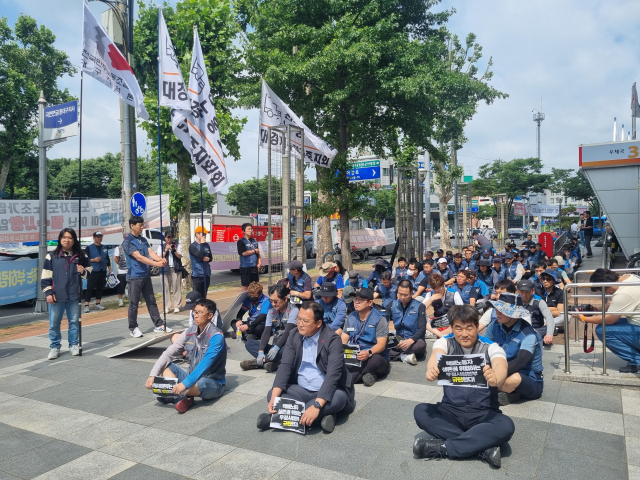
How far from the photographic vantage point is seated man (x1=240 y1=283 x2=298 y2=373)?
6852 mm

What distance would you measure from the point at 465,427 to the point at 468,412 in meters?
0.13

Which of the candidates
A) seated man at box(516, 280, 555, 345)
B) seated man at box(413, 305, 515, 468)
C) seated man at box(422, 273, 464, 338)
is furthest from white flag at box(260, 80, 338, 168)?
seated man at box(413, 305, 515, 468)

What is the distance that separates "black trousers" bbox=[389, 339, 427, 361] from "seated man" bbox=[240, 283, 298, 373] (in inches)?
57.7

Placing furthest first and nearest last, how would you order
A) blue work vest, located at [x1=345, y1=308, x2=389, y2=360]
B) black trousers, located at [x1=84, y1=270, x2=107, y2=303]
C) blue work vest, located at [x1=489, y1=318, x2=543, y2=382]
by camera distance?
1. black trousers, located at [x1=84, y1=270, x2=107, y2=303]
2. blue work vest, located at [x1=345, y1=308, x2=389, y2=360]
3. blue work vest, located at [x1=489, y1=318, x2=543, y2=382]

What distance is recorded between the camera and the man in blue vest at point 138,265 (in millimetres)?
8695

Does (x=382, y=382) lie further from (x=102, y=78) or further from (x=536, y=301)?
(x=102, y=78)

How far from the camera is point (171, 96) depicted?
363 inches

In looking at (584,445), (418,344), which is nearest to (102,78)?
(418,344)

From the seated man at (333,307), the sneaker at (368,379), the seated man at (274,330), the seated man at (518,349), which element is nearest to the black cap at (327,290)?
the seated man at (333,307)

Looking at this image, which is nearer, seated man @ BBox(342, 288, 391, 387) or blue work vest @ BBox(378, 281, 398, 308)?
seated man @ BBox(342, 288, 391, 387)

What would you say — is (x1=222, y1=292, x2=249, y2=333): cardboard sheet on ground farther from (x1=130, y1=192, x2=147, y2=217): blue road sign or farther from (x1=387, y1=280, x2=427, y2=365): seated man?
(x1=130, y1=192, x2=147, y2=217): blue road sign

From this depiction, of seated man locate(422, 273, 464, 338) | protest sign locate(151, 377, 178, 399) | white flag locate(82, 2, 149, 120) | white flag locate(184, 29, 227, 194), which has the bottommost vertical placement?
protest sign locate(151, 377, 178, 399)

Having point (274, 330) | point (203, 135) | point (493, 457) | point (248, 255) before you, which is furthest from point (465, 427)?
point (203, 135)

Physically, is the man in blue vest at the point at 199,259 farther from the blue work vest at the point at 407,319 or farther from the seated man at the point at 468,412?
the seated man at the point at 468,412
